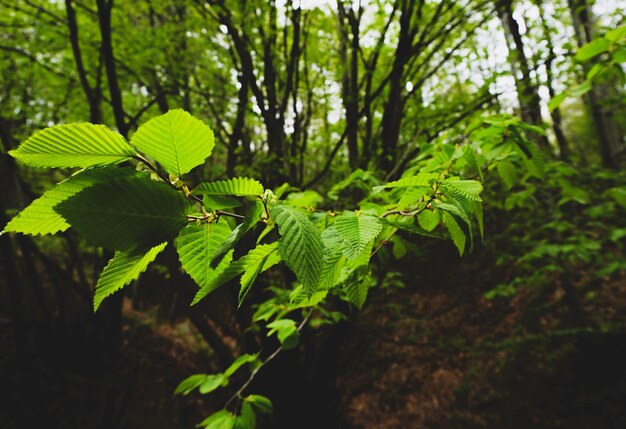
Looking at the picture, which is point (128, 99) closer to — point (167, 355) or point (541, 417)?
point (167, 355)

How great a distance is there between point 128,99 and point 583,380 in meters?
8.54

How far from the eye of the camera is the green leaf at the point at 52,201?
515mm

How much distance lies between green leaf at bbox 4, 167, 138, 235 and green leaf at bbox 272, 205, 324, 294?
279 mm

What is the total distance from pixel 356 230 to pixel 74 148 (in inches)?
20.3

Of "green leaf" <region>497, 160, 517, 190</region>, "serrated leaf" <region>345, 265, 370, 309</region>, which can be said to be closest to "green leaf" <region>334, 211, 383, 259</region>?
"serrated leaf" <region>345, 265, 370, 309</region>

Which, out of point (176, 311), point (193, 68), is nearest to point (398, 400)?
point (176, 311)

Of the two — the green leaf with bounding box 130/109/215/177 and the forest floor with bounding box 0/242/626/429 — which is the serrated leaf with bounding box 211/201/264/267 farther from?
the forest floor with bounding box 0/242/626/429

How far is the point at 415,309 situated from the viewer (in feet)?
26.3

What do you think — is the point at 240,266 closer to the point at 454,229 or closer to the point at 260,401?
Result: the point at 454,229

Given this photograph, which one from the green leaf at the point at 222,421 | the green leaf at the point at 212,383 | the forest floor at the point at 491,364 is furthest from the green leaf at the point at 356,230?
the forest floor at the point at 491,364

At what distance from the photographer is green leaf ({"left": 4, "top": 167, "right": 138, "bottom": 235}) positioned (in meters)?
0.51

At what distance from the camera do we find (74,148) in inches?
20.6

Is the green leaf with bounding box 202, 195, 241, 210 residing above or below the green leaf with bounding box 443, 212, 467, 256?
above

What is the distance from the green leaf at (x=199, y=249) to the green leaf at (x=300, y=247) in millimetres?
127
